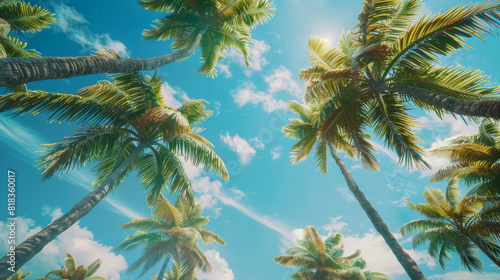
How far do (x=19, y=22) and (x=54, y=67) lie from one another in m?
12.8

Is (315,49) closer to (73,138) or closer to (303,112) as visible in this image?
(303,112)

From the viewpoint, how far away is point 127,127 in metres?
8.38

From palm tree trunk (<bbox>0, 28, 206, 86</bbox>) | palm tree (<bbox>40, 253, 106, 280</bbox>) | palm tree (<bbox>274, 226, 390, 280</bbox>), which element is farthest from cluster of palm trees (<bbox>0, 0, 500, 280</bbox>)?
palm tree (<bbox>40, 253, 106, 280</bbox>)

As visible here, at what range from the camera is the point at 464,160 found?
10477mm

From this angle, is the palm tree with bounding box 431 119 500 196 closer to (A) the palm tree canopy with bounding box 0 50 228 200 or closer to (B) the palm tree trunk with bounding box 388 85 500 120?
(B) the palm tree trunk with bounding box 388 85 500 120

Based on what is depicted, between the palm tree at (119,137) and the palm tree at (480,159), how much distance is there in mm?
10711

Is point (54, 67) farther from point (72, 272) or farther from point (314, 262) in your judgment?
point (72, 272)

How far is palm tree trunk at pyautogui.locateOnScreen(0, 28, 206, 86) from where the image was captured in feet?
9.74

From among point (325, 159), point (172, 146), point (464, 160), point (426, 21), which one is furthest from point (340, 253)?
point (426, 21)

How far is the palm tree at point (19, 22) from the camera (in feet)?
34.5

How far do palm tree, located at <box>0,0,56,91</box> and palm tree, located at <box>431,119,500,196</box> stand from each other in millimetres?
20253

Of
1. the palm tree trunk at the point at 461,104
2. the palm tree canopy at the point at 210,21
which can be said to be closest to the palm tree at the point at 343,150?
the palm tree trunk at the point at 461,104

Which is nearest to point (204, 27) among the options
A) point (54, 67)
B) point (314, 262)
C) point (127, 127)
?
point (127, 127)

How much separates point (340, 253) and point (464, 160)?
12085mm
